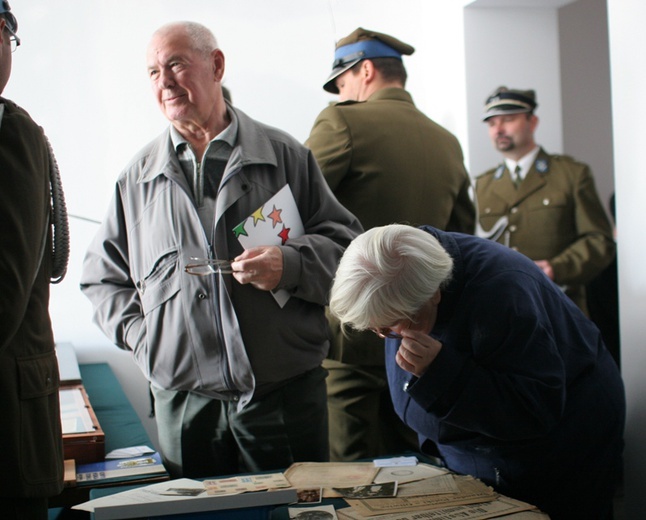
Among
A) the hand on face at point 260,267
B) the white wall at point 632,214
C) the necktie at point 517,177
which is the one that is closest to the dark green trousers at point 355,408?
the white wall at point 632,214

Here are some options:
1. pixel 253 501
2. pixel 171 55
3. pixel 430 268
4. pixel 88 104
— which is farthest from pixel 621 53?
pixel 88 104

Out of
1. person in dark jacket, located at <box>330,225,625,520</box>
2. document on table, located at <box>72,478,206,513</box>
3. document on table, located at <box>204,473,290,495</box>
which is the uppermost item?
person in dark jacket, located at <box>330,225,625,520</box>

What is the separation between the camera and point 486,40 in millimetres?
4340

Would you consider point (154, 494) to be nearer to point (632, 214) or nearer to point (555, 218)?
point (632, 214)

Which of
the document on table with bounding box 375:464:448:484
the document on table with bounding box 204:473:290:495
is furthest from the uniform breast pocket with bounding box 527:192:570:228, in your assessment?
the document on table with bounding box 204:473:290:495

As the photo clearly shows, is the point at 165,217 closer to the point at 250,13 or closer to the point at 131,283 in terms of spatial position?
the point at 131,283

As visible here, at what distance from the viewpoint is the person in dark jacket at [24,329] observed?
1.44 metres

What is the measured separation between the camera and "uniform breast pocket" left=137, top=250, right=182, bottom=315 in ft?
7.16

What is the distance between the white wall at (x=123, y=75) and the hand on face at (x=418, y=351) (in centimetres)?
247

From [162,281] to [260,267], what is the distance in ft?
0.97

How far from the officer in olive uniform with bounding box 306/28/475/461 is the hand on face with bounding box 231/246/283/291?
2.55 feet

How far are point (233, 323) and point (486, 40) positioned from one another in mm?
2781

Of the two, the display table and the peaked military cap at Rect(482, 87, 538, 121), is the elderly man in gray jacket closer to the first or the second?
the display table

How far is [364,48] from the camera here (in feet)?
10.2
